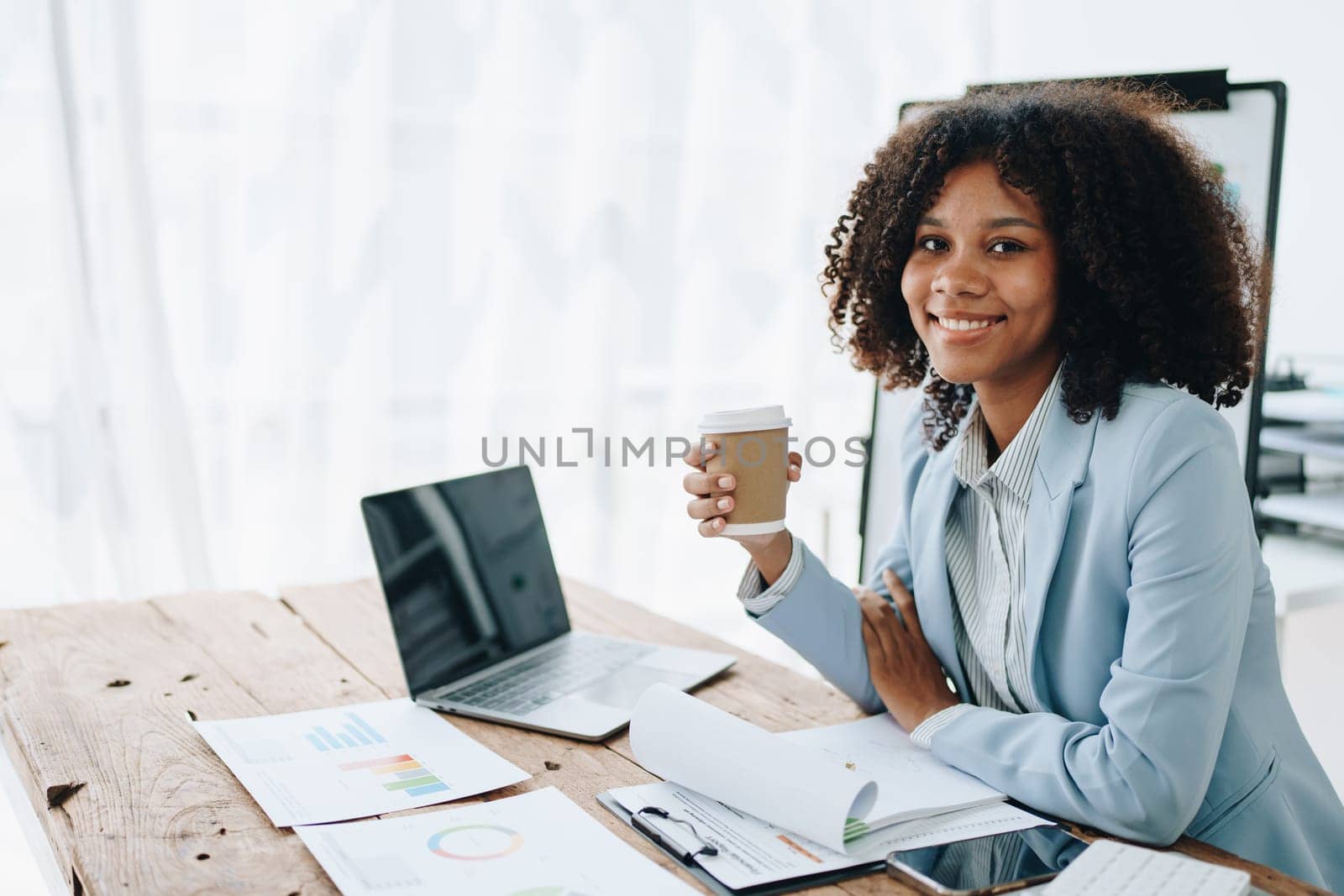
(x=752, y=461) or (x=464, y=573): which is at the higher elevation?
(x=752, y=461)

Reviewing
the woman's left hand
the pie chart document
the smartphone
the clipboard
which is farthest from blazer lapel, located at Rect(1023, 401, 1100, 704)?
the pie chart document

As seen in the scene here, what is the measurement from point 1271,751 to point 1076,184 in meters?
0.59

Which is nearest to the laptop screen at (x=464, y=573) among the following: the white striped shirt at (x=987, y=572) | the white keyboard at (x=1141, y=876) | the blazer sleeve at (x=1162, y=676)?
the white striped shirt at (x=987, y=572)

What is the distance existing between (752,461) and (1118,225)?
0.46m

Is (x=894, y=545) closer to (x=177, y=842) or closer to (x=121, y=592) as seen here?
(x=177, y=842)

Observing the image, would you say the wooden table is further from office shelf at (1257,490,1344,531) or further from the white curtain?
office shelf at (1257,490,1344,531)

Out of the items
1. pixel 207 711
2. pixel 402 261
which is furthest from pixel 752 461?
pixel 402 261

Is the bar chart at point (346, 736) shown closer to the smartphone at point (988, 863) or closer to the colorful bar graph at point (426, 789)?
the colorful bar graph at point (426, 789)

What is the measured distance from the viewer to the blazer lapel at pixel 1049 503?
108cm

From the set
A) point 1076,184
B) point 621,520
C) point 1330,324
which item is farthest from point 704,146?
point 1076,184

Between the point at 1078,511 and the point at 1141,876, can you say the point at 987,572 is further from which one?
the point at 1141,876

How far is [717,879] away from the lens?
833mm

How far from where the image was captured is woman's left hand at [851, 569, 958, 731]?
46.1 inches

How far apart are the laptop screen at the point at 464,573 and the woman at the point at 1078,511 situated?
0.32m
